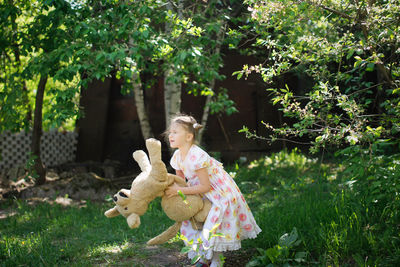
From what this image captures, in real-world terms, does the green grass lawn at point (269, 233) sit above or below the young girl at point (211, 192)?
below

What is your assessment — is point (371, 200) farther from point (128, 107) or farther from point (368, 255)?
point (128, 107)

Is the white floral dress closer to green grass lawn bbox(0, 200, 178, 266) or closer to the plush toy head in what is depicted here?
the plush toy head

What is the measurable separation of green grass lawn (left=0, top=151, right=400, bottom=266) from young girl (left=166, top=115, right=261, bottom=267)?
0.28 m

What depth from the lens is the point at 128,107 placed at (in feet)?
27.4

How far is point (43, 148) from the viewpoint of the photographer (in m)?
8.36

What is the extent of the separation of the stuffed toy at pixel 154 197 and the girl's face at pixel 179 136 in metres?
0.20

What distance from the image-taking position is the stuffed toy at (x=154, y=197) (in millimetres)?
2727

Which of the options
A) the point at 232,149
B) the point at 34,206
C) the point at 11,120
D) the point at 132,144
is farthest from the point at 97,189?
the point at 232,149

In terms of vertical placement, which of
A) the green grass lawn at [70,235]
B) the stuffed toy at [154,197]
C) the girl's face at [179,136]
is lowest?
the green grass lawn at [70,235]

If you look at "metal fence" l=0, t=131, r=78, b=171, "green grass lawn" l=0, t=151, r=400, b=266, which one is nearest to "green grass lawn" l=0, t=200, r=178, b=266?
"green grass lawn" l=0, t=151, r=400, b=266

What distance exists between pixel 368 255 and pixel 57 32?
3931mm

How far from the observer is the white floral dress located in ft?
9.22

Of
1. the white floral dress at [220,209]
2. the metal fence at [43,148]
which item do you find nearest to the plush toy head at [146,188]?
the white floral dress at [220,209]

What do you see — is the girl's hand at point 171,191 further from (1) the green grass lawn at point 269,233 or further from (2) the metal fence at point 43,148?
(2) the metal fence at point 43,148
